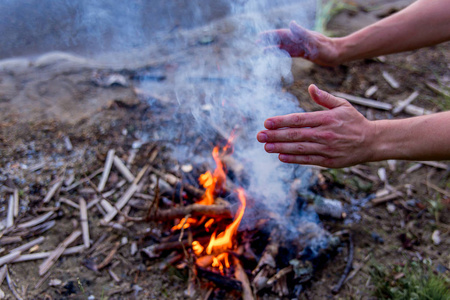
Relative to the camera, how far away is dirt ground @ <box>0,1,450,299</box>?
8.25 ft

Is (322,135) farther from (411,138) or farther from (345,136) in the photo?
(411,138)

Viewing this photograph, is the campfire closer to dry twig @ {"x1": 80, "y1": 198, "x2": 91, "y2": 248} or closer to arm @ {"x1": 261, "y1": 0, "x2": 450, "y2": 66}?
dry twig @ {"x1": 80, "y1": 198, "x2": 91, "y2": 248}

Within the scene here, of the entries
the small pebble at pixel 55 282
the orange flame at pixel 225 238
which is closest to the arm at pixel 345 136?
the orange flame at pixel 225 238

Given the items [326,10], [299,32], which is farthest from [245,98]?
[326,10]

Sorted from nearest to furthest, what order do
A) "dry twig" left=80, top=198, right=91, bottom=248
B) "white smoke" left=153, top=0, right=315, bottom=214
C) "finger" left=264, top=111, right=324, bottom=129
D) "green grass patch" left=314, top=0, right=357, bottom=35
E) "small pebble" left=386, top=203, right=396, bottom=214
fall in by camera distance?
"finger" left=264, top=111, right=324, bottom=129 < "dry twig" left=80, top=198, right=91, bottom=248 < "white smoke" left=153, top=0, right=315, bottom=214 < "small pebble" left=386, top=203, right=396, bottom=214 < "green grass patch" left=314, top=0, right=357, bottom=35

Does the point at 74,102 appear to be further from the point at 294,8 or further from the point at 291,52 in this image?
the point at 294,8

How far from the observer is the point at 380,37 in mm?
2703

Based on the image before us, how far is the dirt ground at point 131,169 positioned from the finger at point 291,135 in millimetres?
1284

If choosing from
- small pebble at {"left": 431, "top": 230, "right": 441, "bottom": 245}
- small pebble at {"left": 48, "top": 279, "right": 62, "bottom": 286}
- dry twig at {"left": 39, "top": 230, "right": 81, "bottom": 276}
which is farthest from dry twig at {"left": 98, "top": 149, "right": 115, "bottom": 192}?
small pebble at {"left": 431, "top": 230, "right": 441, "bottom": 245}

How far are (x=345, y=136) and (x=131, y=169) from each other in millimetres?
2159

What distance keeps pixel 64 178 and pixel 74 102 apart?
3.76 ft

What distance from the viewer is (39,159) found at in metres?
3.20

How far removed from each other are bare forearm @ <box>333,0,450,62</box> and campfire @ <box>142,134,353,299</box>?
54.0 inches

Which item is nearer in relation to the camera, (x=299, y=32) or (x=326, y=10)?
(x=299, y=32)
